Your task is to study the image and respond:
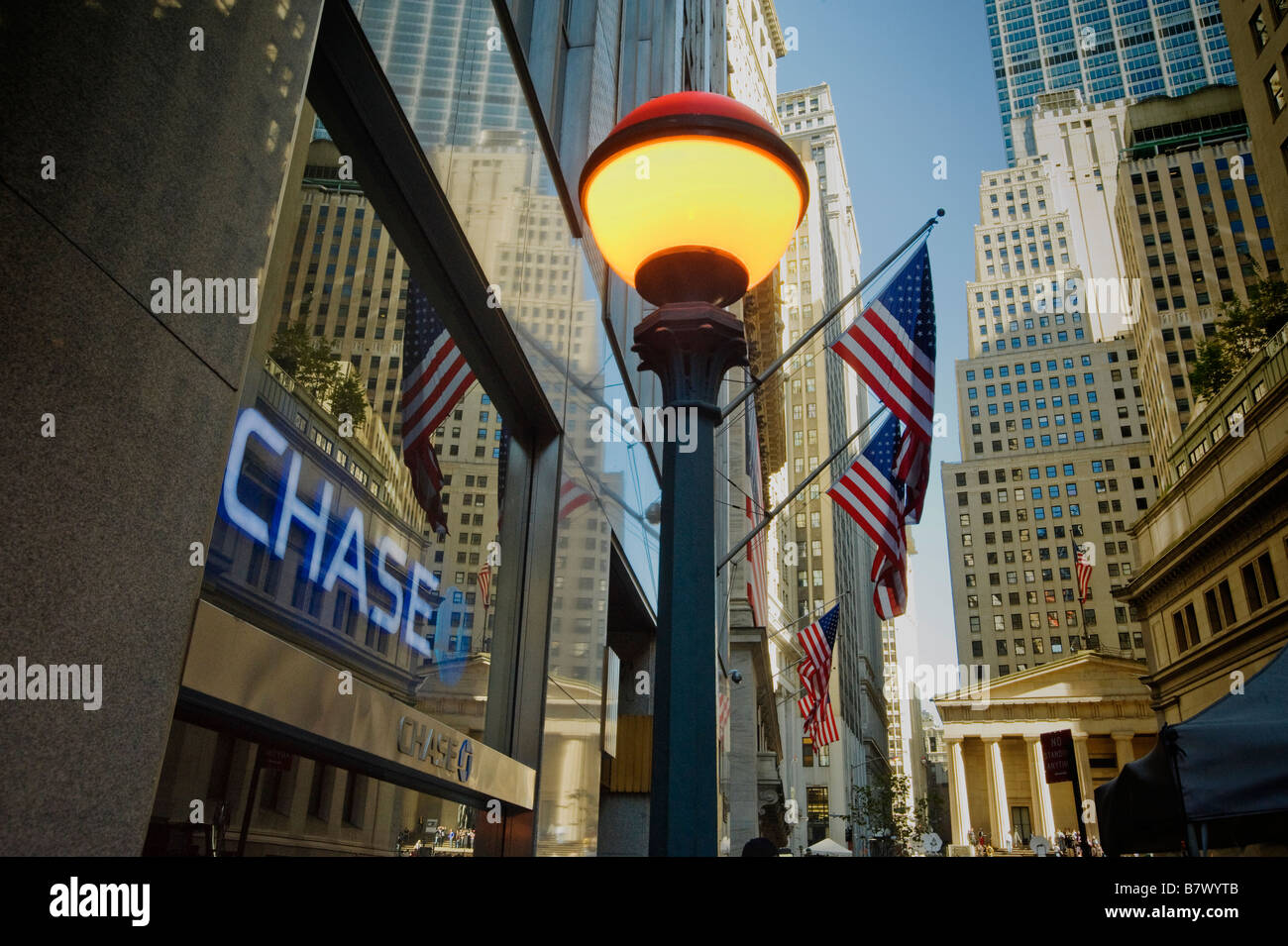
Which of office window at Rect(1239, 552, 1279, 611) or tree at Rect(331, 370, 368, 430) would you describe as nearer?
tree at Rect(331, 370, 368, 430)

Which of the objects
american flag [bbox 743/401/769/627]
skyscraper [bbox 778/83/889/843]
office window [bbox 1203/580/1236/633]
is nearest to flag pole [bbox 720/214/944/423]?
american flag [bbox 743/401/769/627]

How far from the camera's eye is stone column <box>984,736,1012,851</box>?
92.9 meters

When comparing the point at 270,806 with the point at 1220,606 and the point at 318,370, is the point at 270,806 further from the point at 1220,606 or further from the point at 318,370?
the point at 1220,606

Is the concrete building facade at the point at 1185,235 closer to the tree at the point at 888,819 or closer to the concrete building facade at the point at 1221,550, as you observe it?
the tree at the point at 888,819

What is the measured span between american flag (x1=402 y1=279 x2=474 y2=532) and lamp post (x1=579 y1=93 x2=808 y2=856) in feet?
10.3

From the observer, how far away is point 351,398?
5.72 meters

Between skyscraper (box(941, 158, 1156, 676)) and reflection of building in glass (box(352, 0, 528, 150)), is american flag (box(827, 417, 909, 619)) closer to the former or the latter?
reflection of building in glass (box(352, 0, 528, 150))

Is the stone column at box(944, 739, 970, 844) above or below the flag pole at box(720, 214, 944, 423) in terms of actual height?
above

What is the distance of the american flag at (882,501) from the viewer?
11.5 m

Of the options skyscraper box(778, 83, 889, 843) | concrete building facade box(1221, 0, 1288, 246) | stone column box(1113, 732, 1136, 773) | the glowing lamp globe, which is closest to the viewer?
the glowing lamp globe
